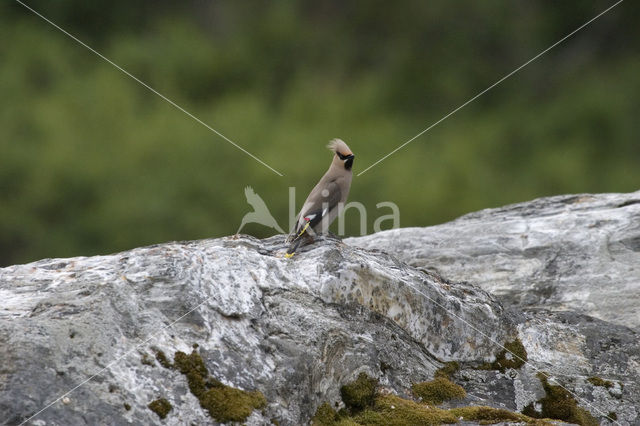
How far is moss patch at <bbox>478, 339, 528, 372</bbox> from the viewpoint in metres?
9.14

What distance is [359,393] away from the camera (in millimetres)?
8070

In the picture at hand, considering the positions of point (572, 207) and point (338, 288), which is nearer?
point (338, 288)

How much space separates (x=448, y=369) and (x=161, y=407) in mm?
3126

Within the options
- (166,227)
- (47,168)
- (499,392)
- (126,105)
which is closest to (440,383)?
(499,392)

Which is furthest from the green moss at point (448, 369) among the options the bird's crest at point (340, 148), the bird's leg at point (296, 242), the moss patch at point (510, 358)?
the bird's crest at point (340, 148)

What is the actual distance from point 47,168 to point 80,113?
10.8 ft

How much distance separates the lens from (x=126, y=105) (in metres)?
37.2

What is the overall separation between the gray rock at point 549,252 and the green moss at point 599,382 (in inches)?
57.6

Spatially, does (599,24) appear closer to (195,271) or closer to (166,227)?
(166,227)

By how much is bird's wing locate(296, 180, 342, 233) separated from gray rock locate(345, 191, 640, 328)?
134cm

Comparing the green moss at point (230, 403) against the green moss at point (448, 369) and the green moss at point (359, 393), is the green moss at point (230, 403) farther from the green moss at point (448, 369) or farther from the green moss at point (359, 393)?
the green moss at point (448, 369)

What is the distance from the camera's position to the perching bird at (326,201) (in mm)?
9820

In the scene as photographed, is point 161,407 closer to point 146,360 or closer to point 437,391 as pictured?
point 146,360

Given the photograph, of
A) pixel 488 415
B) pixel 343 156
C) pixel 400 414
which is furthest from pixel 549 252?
pixel 400 414
